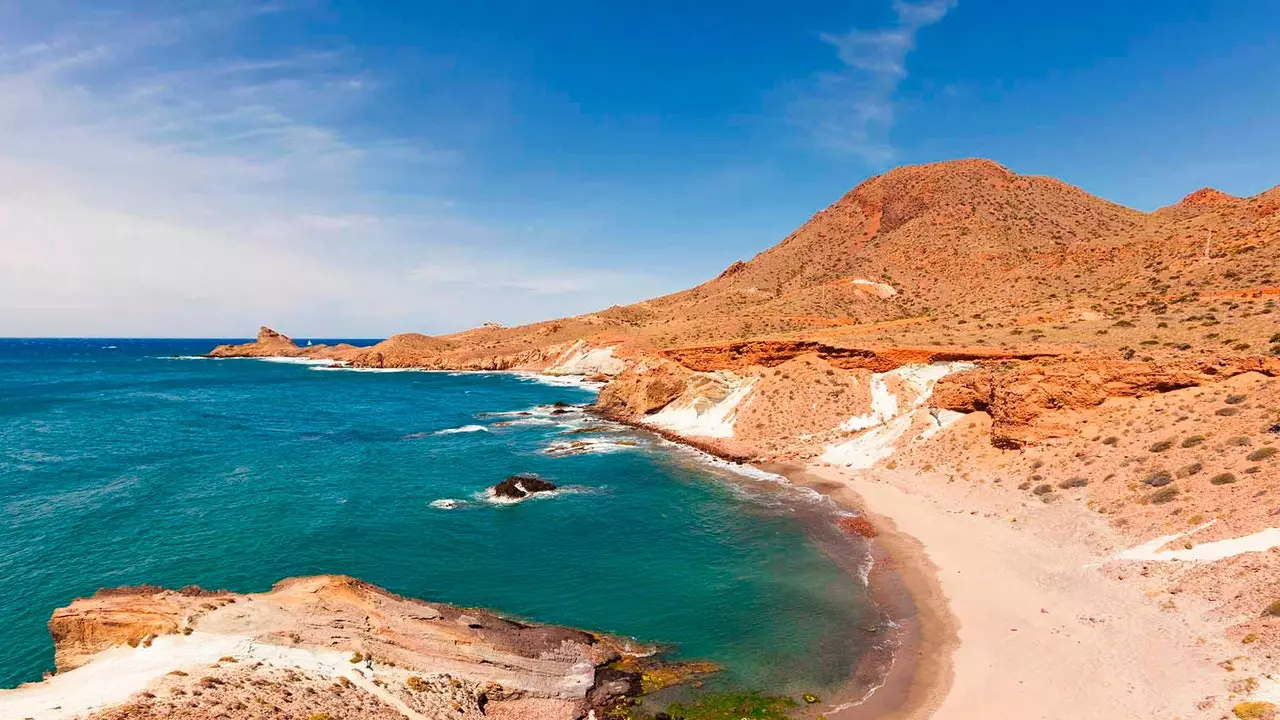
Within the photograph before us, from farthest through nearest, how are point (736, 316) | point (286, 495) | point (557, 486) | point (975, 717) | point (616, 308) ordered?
point (616, 308) < point (736, 316) < point (557, 486) < point (286, 495) < point (975, 717)

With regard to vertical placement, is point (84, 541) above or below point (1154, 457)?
below

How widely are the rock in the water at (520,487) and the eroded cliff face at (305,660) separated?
15.8m

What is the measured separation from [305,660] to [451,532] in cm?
1467

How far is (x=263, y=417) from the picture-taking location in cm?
5950

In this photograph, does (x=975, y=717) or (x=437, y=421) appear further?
(x=437, y=421)

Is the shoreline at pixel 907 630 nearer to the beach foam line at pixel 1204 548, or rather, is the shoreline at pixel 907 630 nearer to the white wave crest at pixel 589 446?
the beach foam line at pixel 1204 548

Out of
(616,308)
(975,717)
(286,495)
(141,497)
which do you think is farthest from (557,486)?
(616,308)

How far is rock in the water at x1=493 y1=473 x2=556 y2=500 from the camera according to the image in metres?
31.7

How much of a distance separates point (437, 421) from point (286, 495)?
2643 cm

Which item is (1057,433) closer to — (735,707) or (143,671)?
(735,707)

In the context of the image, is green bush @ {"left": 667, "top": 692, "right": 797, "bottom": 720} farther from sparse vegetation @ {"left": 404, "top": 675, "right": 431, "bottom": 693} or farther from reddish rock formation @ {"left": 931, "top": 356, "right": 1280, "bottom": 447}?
reddish rock formation @ {"left": 931, "top": 356, "right": 1280, "bottom": 447}

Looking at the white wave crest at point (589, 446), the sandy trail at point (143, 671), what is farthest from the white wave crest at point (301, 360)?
the sandy trail at point (143, 671)

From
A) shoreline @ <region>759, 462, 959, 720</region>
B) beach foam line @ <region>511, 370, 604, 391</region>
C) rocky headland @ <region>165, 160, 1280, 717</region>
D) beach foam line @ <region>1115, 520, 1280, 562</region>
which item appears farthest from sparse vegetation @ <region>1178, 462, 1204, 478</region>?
beach foam line @ <region>511, 370, 604, 391</region>

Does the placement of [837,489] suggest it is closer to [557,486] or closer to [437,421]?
[557,486]
